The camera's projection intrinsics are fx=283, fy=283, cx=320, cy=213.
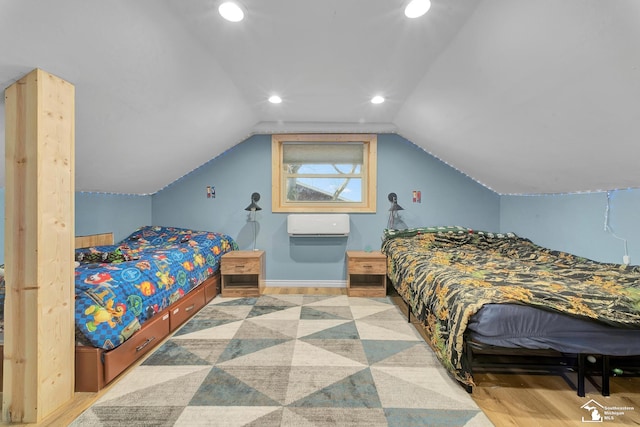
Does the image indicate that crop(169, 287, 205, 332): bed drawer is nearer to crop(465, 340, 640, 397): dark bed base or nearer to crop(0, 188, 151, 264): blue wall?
crop(0, 188, 151, 264): blue wall

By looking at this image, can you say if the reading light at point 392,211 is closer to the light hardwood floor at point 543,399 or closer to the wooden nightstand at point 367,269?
the wooden nightstand at point 367,269

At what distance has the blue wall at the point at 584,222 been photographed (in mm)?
2123

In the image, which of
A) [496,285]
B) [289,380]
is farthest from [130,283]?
[496,285]

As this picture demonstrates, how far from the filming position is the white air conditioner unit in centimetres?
360

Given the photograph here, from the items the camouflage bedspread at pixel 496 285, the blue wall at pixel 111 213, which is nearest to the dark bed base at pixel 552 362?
the camouflage bedspread at pixel 496 285

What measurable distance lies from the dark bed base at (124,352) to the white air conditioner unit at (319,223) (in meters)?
1.50

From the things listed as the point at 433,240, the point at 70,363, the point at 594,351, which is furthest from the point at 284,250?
the point at 594,351

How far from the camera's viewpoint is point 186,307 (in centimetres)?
253

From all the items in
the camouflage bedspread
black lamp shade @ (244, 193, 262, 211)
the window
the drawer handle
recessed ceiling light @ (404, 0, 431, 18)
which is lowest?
the drawer handle

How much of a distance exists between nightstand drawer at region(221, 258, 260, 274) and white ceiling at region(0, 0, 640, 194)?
131 cm

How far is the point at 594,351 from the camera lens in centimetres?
147

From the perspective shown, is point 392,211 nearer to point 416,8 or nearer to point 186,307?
point 416,8

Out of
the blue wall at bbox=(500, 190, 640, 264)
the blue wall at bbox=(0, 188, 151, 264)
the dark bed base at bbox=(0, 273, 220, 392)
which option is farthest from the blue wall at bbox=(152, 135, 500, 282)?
the dark bed base at bbox=(0, 273, 220, 392)

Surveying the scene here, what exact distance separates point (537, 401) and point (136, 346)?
2.39m
